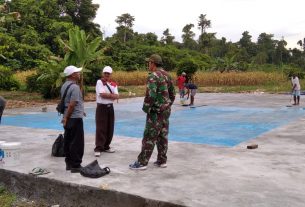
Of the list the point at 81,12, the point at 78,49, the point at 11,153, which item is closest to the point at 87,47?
the point at 78,49

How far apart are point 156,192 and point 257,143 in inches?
159

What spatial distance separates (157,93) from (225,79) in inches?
1142

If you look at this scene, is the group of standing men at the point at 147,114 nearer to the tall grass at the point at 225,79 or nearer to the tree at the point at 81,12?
the tall grass at the point at 225,79

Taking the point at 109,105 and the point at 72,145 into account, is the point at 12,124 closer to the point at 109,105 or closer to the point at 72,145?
the point at 109,105

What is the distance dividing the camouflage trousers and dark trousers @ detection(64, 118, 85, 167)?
0.92 m

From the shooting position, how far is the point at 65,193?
5.29 m

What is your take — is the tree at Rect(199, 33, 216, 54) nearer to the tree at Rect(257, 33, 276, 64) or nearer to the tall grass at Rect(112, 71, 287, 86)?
the tree at Rect(257, 33, 276, 64)

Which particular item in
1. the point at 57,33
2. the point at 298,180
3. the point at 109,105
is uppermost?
the point at 57,33

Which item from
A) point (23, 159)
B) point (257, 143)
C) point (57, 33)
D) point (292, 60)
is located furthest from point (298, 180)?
point (292, 60)

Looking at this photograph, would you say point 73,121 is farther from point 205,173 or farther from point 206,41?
point 206,41

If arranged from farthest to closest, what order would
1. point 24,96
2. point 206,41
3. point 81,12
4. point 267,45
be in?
point 267,45 → point 206,41 → point 81,12 → point 24,96

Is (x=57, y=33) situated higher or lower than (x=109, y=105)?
higher

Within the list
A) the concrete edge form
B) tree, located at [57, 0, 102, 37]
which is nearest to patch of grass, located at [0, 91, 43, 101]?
the concrete edge form

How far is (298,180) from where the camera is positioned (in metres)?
5.36
